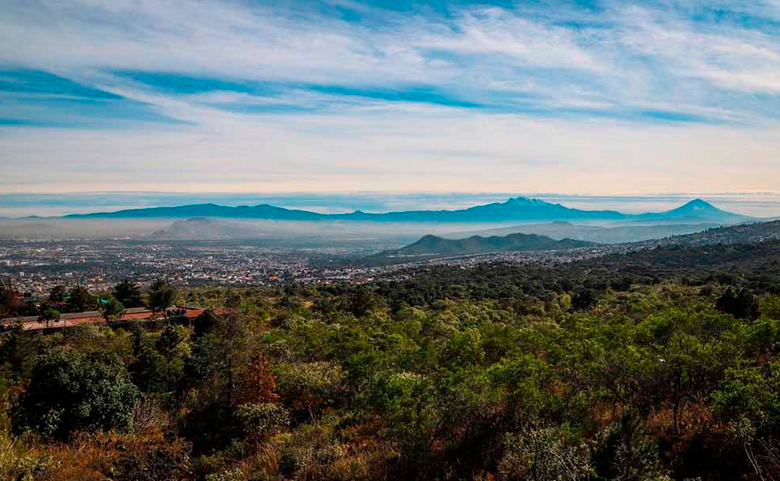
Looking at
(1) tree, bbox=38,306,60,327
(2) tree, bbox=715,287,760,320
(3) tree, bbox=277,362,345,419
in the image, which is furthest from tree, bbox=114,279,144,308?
(2) tree, bbox=715,287,760,320

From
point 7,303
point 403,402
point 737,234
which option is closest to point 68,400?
point 403,402

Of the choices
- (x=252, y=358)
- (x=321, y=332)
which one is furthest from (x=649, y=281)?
(x=252, y=358)

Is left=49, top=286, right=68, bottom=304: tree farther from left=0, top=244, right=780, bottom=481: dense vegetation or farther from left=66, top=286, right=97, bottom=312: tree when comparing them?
left=0, top=244, right=780, bottom=481: dense vegetation

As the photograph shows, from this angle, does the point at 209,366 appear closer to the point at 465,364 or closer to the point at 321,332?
the point at 321,332

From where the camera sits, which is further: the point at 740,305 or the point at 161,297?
the point at 161,297

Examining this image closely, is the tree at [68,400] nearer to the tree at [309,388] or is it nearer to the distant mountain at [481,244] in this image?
the tree at [309,388]

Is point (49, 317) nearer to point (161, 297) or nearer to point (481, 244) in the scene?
point (161, 297)
